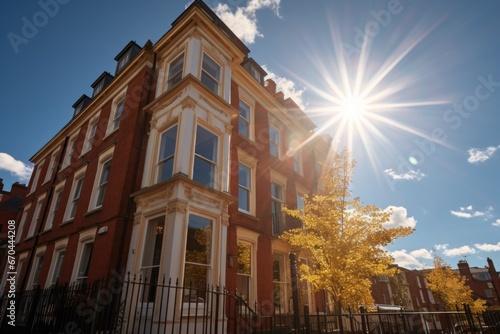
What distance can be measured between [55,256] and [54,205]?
4.02 metres

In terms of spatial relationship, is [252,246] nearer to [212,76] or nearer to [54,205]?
[212,76]

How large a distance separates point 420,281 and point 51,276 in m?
51.2

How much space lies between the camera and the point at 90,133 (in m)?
14.8

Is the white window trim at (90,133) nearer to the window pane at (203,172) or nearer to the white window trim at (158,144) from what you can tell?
the white window trim at (158,144)

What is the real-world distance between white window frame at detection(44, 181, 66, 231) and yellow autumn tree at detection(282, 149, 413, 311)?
1249 cm

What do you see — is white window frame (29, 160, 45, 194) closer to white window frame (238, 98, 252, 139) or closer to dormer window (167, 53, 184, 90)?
dormer window (167, 53, 184, 90)

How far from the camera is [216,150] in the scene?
32.8ft

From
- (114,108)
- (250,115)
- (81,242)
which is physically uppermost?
(250,115)

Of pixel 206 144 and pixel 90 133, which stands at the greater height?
pixel 90 133

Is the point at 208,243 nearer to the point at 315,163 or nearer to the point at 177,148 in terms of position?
the point at 177,148

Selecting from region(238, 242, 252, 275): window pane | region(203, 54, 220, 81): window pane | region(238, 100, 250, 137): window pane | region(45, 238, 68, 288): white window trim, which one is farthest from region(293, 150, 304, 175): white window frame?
region(45, 238, 68, 288): white window trim

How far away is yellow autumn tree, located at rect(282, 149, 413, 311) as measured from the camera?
912 cm

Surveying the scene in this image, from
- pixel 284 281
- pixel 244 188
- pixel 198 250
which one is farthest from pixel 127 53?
pixel 284 281

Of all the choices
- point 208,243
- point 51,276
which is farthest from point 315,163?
point 51,276
